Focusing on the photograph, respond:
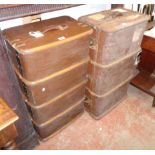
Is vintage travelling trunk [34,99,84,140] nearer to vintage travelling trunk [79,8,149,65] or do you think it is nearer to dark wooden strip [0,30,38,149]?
dark wooden strip [0,30,38,149]

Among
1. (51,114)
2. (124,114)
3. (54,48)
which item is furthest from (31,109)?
(124,114)

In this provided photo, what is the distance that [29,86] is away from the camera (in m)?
1.13

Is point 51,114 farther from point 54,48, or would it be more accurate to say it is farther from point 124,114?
point 124,114

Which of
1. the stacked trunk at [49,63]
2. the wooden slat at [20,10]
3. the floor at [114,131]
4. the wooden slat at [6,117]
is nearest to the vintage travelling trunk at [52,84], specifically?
the stacked trunk at [49,63]

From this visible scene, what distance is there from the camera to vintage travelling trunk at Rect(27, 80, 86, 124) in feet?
4.31

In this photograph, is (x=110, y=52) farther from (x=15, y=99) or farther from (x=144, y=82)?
(x=144, y=82)

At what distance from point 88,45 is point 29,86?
19.9 inches

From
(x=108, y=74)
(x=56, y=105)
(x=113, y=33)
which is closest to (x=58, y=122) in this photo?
(x=56, y=105)

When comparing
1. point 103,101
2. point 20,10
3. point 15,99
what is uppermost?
point 20,10

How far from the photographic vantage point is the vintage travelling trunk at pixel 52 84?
1.16m

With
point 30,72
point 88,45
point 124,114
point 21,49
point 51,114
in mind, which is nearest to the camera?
point 21,49

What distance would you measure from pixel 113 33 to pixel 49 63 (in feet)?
1.60

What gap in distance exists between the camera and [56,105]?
140cm
